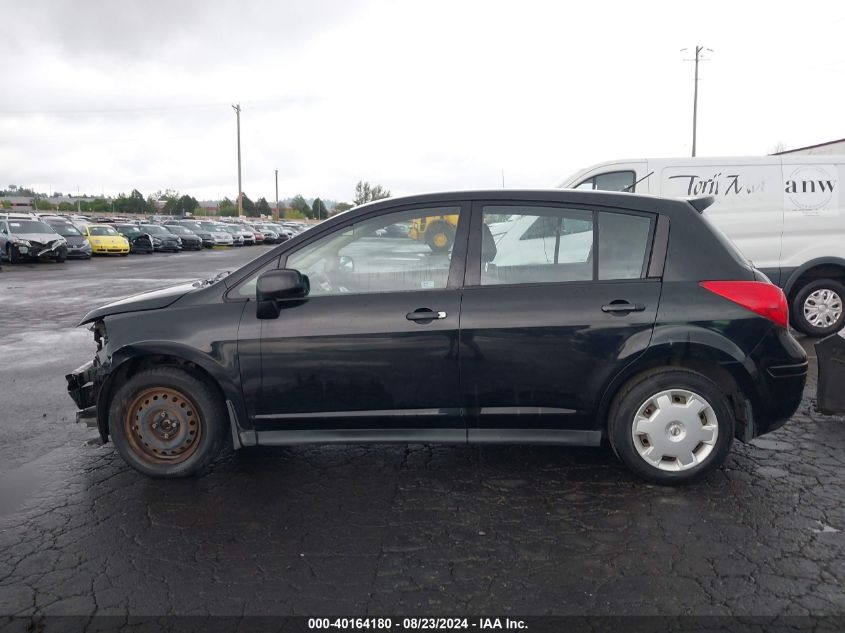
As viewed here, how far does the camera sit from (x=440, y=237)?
387 centimetres

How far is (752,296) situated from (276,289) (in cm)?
269

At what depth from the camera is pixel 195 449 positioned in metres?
3.95

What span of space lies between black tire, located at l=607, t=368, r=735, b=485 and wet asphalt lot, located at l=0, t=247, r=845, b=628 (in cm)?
12

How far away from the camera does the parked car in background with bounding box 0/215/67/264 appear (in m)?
22.8

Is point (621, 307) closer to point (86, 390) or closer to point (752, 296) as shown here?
point (752, 296)

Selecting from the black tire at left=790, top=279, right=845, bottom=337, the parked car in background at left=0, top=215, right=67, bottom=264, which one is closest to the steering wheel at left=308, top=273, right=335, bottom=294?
the black tire at left=790, top=279, right=845, bottom=337

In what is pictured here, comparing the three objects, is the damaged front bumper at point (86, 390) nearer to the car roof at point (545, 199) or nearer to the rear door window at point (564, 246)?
the car roof at point (545, 199)

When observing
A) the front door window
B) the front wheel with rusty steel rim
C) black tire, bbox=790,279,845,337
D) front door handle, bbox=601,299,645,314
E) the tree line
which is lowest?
the front wheel with rusty steel rim

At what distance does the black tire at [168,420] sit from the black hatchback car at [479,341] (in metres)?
0.01

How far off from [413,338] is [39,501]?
2.34 meters

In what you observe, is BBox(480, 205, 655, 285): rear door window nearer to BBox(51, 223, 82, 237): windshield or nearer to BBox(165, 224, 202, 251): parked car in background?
BBox(51, 223, 82, 237): windshield

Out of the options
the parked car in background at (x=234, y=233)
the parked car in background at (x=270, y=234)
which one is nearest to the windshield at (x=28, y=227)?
the parked car in background at (x=234, y=233)

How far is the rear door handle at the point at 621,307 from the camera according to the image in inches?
145

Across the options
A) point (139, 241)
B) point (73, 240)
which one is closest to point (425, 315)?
point (73, 240)
